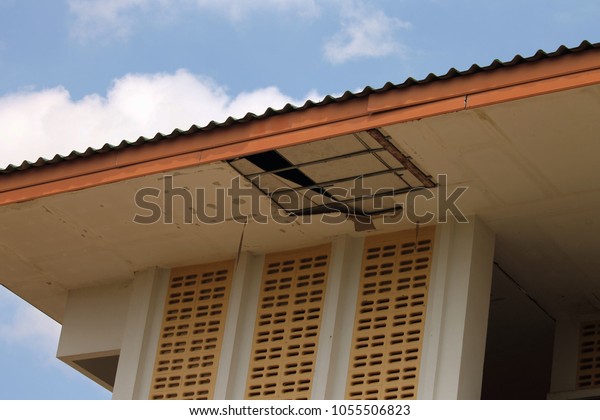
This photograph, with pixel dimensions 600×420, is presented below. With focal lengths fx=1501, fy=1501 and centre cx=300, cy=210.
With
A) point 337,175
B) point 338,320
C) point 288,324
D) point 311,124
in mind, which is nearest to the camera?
point 311,124

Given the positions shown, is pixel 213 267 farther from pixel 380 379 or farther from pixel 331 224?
pixel 380 379

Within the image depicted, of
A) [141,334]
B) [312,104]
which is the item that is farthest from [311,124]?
[141,334]

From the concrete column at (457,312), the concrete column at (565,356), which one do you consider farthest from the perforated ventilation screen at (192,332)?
the concrete column at (565,356)

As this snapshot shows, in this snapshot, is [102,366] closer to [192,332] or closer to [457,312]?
[192,332]

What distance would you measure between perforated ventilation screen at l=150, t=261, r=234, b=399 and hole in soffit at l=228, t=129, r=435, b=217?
1.48m

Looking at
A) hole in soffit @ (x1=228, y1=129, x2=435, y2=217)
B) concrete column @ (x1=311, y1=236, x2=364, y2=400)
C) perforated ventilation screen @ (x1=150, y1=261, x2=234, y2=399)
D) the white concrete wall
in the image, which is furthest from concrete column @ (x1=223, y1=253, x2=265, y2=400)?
the white concrete wall

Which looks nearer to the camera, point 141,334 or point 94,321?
point 141,334

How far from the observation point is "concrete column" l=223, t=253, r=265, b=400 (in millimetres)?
15367

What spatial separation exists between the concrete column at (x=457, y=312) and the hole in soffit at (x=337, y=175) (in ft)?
2.37

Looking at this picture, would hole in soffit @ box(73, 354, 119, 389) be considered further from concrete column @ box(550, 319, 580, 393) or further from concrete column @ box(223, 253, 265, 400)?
concrete column @ box(550, 319, 580, 393)

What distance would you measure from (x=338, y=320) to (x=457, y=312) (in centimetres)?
128

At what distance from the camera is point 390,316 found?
14.9 meters
